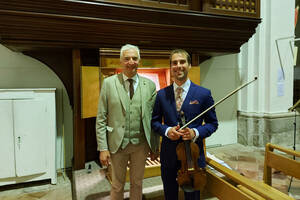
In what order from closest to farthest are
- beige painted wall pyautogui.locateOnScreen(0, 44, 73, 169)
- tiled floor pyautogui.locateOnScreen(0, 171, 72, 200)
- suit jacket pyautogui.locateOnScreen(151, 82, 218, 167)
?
1. suit jacket pyautogui.locateOnScreen(151, 82, 218, 167)
2. tiled floor pyautogui.locateOnScreen(0, 171, 72, 200)
3. beige painted wall pyautogui.locateOnScreen(0, 44, 73, 169)

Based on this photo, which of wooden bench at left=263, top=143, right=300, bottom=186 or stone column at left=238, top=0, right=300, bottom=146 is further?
stone column at left=238, top=0, right=300, bottom=146

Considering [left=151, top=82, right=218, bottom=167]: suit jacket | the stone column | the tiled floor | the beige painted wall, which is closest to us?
[left=151, top=82, right=218, bottom=167]: suit jacket

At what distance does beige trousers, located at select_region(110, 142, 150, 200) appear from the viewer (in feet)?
5.85

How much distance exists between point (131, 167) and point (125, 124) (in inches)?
15.6

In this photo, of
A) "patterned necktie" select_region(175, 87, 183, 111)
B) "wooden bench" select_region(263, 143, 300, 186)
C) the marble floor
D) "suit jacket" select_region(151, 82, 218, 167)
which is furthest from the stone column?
"patterned necktie" select_region(175, 87, 183, 111)

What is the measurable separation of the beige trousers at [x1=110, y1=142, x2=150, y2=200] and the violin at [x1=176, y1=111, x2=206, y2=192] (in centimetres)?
43

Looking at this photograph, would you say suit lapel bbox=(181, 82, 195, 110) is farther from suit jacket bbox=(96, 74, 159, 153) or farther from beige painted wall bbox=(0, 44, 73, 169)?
beige painted wall bbox=(0, 44, 73, 169)

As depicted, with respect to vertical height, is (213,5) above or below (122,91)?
above

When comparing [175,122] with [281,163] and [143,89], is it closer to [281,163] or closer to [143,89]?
[143,89]

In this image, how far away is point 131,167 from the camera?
1841 millimetres

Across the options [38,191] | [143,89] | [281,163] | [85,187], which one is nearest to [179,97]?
[143,89]

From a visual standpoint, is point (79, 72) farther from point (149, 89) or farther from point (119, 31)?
point (149, 89)

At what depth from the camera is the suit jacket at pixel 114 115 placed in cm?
174

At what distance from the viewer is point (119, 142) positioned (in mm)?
1705
